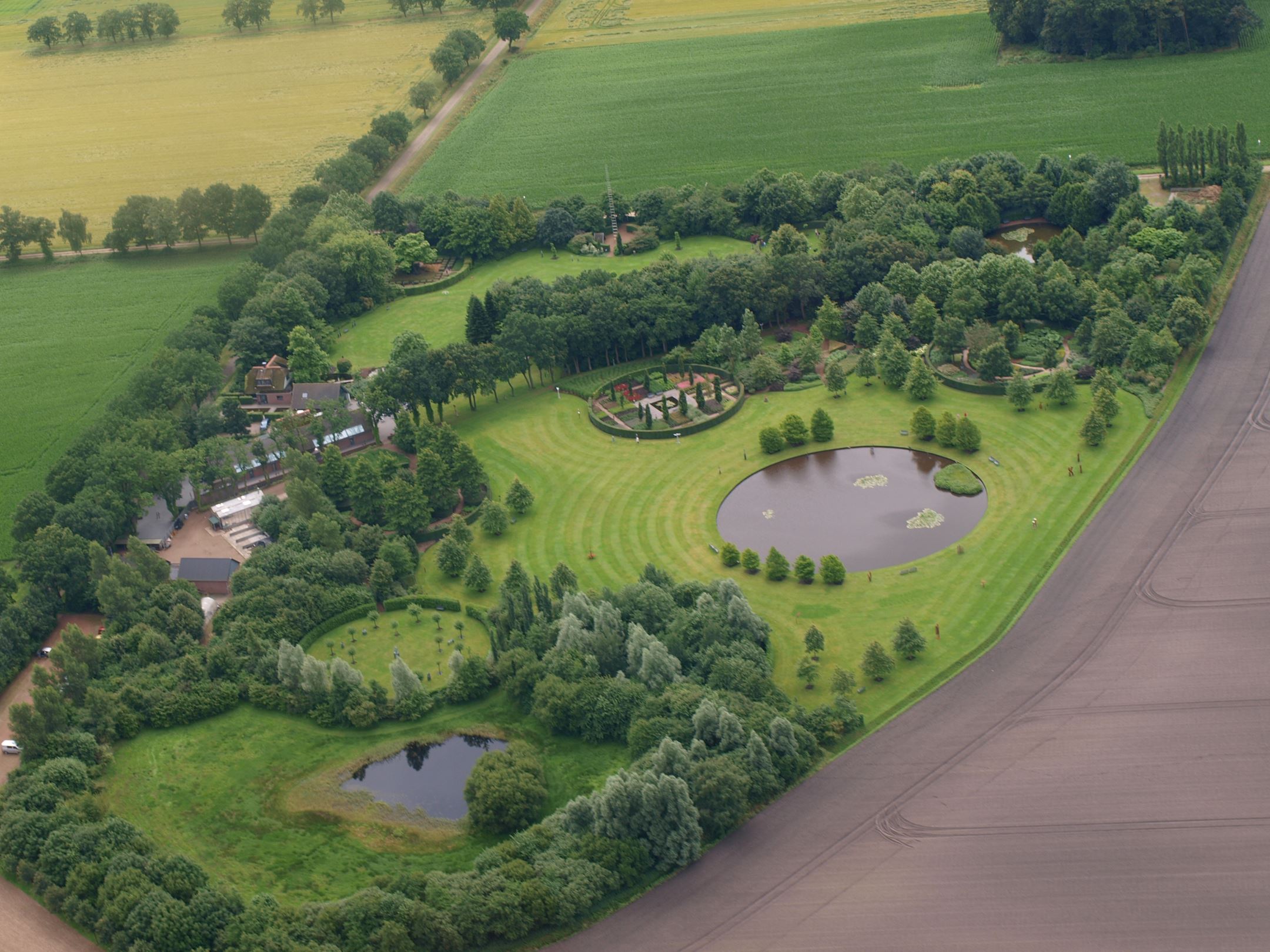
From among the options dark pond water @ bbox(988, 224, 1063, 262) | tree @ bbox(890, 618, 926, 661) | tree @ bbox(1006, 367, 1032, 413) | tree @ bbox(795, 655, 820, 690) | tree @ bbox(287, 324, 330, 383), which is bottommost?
tree @ bbox(795, 655, 820, 690)

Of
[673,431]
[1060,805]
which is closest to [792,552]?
[673,431]

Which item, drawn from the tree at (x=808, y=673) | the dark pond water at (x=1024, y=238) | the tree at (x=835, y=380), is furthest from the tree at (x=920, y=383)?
the tree at (x=808, y=673)

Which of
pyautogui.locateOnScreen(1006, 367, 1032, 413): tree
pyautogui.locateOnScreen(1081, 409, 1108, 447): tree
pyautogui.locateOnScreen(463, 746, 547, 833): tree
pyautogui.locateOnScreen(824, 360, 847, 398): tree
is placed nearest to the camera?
pyautogui.locateOnScreen(463, 746, 547, 833): tree

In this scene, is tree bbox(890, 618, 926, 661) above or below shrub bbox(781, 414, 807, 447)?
below

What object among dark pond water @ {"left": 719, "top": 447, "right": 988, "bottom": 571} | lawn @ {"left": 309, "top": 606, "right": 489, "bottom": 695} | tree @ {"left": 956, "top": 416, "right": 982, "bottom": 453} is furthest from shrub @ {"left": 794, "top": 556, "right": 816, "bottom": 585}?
lawn @ {"left": 309, "top": 606, "right": 489, "bottom": 695}

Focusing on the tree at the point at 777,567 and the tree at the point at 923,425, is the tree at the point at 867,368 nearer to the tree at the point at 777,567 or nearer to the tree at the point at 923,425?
the tree at the point at 923,425

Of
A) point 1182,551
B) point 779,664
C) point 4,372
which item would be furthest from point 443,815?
point 4,372

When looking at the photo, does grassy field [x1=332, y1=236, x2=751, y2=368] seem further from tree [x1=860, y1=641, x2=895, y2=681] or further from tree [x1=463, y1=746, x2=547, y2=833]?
tree [x1=860, y1=641, x2=895, y2=681]

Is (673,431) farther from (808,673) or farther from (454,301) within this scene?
(454,301)
